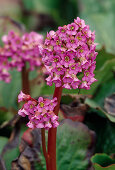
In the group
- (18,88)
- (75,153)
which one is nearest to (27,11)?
(18,88)

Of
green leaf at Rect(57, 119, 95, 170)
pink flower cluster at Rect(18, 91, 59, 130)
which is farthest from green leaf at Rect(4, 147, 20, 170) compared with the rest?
pink flower cluster at Rect(18, 91, 59, 130)

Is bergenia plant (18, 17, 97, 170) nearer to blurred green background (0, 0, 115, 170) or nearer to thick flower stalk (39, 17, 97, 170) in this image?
thick flower stalk (39, 17, 97, 170)

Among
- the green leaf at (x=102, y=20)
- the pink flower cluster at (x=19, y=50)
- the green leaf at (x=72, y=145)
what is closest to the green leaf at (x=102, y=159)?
the green leaf at (x=72, y=145)

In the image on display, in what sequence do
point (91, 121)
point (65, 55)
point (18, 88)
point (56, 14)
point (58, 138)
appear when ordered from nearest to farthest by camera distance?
point (65, 55) < point (58, 138) < point (91, 121) < point (18, 88) < point (56, 14)

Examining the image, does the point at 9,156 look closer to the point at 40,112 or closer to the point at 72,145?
the point at 72,145

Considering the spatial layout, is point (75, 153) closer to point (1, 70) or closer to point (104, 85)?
point (104, 85)

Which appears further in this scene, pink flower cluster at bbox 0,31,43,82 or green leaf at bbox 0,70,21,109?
green leaf at bbox 0,70,21,109
